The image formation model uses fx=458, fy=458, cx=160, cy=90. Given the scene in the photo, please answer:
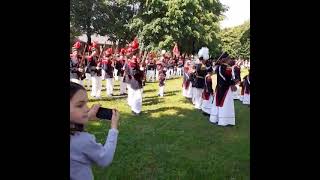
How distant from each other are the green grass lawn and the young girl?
1.28 metres

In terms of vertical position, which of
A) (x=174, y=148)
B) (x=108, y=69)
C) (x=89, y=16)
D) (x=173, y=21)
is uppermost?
(x=173, y=21)

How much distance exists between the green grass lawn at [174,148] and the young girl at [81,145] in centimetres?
128

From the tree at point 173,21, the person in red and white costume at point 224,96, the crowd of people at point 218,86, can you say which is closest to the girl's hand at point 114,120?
the tree at point 173,21

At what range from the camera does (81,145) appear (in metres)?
2.20

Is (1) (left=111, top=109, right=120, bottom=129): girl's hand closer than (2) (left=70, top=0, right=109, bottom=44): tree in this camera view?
Yes

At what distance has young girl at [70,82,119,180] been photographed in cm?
218

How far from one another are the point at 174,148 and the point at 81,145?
3.86 meters

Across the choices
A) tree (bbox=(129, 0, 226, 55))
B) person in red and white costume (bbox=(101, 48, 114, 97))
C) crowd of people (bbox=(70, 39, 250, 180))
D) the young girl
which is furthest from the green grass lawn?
person in red and white costume (bbox=(101, 48, 114, 97))

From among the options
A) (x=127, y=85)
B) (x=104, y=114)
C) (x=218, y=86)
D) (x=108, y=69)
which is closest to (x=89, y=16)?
(x=104, y=114)

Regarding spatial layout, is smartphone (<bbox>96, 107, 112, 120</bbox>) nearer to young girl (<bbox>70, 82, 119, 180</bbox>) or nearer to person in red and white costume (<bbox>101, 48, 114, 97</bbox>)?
young girl (<bbox>70, 82, 119, 180</bbox>)

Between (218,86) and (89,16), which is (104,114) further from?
(218,86)
